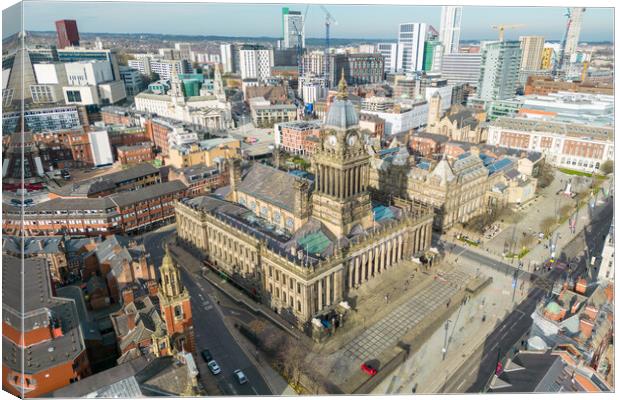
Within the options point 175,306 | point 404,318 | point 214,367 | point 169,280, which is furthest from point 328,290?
point 169,280

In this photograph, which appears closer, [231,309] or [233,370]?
[233,370]

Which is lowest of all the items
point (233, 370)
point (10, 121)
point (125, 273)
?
point (233, 370)

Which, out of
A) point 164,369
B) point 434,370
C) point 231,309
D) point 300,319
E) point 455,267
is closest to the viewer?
point 164,369

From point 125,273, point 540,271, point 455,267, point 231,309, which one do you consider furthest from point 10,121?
point 540,271

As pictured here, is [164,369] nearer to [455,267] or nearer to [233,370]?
[233,370]

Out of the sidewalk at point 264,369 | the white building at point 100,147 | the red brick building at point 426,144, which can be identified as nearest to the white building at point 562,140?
the red brick building at point 426,144

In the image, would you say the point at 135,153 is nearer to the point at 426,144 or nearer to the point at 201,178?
the point at 201,178

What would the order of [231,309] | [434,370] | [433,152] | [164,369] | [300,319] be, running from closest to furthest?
1. [164,369]
2. [434,370]
3. [300,319]
4. [231,309]
5. [433,152]

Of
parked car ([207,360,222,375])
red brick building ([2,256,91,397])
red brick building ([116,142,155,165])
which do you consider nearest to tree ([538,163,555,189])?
parked car ([207,360,222,375])
